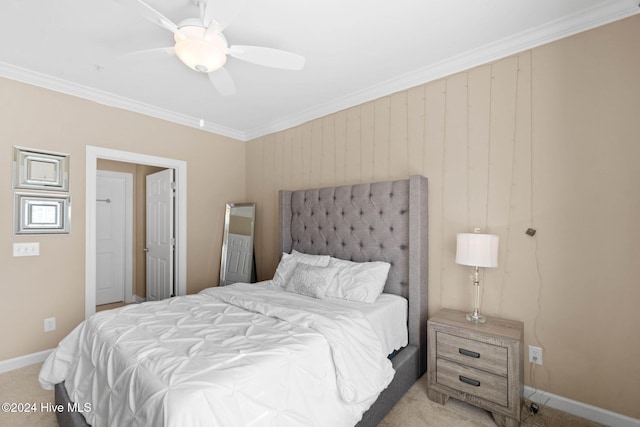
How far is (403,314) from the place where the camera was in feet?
8.04

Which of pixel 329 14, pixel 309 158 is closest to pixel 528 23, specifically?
pixel 329 14

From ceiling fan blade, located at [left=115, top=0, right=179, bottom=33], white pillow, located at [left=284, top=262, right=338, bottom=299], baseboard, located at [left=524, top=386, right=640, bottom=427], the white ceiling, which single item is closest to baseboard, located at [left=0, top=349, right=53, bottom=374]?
white pillow, located at [left=284, top=262, right=338, bottom=299]

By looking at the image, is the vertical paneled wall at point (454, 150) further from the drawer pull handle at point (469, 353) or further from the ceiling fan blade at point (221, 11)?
the ceiling fan blade at point (221, 11)

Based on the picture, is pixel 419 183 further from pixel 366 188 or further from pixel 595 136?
pixel 595 136

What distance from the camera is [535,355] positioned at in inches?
83.4

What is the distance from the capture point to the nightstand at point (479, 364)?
6.07 ft

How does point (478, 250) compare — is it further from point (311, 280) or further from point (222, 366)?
point (222, 366)

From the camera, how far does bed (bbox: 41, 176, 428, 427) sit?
4.23 ft

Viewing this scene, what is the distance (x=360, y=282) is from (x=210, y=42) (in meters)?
2.01

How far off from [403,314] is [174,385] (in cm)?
181

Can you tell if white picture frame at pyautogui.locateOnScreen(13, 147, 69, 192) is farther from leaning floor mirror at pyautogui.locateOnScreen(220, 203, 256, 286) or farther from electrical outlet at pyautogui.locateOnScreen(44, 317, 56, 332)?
leaning floor mirror at pyautogui.locateOnScreen(220, 203, 256, 286)

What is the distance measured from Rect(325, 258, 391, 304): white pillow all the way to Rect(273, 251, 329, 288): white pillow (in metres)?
0.28

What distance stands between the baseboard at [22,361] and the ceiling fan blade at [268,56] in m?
3.26

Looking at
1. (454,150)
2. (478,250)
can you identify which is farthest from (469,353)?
(454,150)
